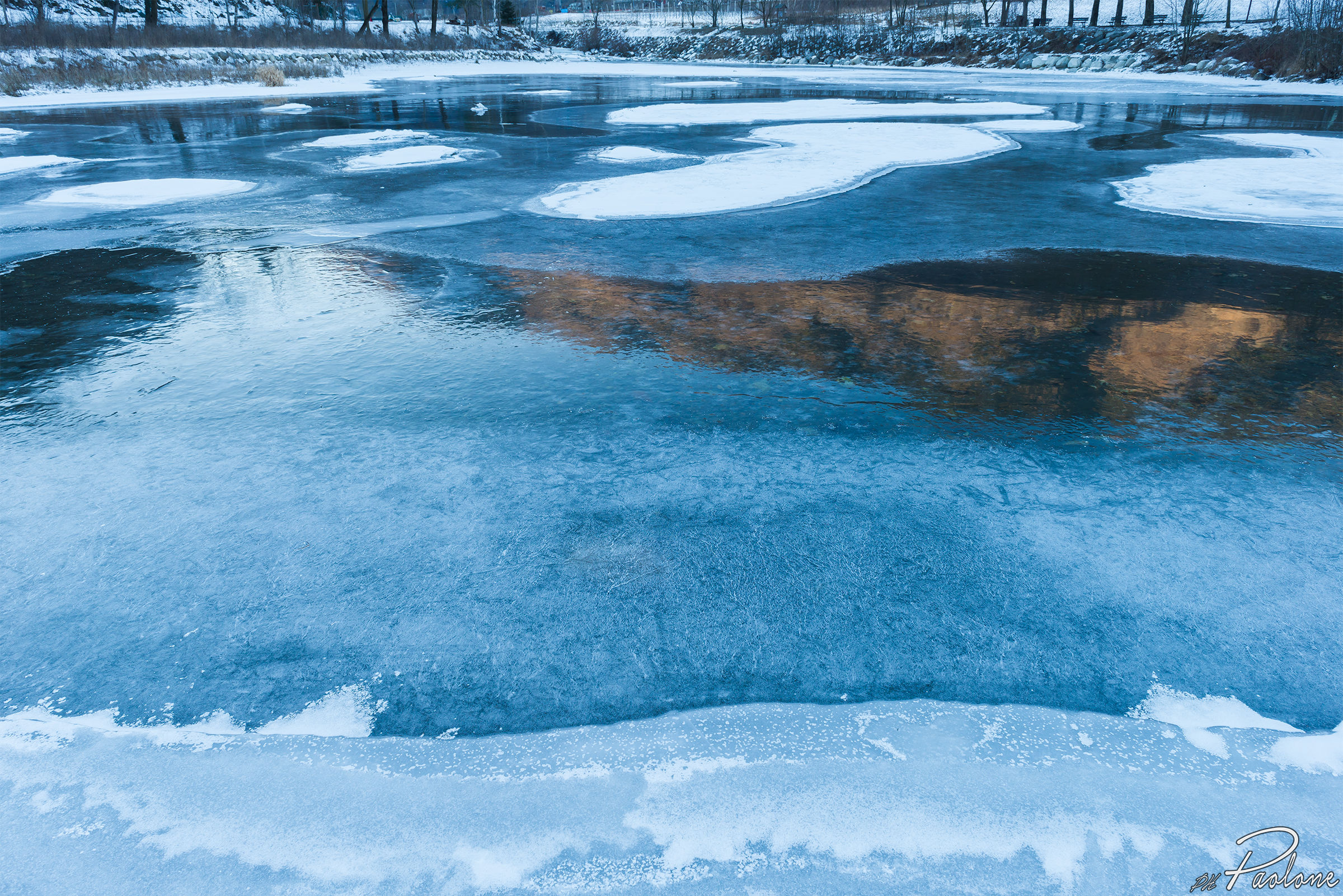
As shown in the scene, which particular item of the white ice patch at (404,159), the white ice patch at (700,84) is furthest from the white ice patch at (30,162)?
the white ice patch at (700,84)

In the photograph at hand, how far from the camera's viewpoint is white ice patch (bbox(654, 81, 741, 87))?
92.7 feet

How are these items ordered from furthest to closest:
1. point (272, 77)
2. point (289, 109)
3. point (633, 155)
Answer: point (272, 77) → point (289, 109) → point (633, 155)

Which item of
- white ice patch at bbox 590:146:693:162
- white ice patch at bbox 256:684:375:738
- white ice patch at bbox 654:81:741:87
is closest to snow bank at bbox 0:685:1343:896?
white ice patch at bbox 256:684:375:738

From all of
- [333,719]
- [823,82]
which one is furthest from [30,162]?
[823,82]

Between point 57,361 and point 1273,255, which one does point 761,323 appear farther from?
point 1273,255

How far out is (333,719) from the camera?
209 centimetres

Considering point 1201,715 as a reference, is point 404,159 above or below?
above

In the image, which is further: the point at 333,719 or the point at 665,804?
the point at 333,719

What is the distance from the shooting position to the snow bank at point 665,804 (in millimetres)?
1678

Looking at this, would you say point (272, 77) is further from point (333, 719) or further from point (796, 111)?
point (333, 719)

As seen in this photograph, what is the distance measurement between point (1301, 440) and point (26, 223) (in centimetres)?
1070

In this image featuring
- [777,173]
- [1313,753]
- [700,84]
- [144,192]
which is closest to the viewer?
[1313,753]

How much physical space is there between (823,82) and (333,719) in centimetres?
3178

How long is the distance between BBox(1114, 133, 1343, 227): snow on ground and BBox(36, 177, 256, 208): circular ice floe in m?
10.5
